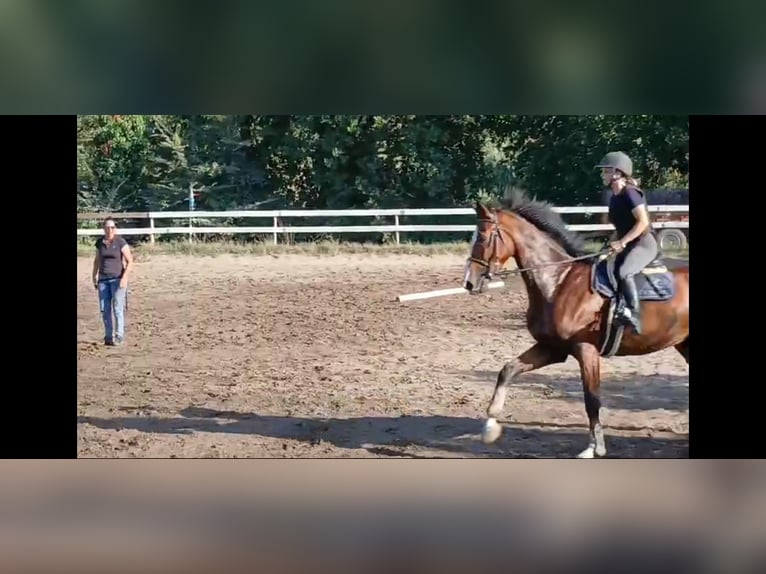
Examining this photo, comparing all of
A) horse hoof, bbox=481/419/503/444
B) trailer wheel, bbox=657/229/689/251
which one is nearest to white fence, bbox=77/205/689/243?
trailer wheel, bbox=657/229/689/251

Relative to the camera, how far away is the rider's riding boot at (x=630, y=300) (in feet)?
22.7

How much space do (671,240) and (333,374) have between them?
259 centimetres

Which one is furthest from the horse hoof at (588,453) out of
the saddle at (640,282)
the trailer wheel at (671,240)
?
the trailer wheel at (671,240)

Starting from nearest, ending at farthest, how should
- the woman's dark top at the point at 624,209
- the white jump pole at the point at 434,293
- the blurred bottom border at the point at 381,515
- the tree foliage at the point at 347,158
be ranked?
the blurred bottom border at the point at 381,515
the woman's dark top at the point at 624,209
the tree foliage at the point at 347,158
the white jump pole at the point at 434,293

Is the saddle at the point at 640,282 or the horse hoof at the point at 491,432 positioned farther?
the horse hoof at the point at 491,432

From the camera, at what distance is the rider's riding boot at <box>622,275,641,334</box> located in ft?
22.7

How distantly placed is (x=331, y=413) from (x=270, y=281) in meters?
1.11

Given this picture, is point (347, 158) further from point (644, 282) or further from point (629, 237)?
point (644, 282)

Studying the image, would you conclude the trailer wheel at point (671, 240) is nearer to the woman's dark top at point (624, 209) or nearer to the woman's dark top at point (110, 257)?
the woman's dark top at point (624, 209)

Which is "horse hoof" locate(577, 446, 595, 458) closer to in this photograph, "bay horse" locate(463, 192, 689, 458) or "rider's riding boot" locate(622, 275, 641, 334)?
"bay horse" locate(463, 192, 689, 458)

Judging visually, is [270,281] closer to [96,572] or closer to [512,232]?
[512,232]

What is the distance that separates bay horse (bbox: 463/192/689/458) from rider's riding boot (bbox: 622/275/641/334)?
4 cm

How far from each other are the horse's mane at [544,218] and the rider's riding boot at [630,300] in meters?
0.36
